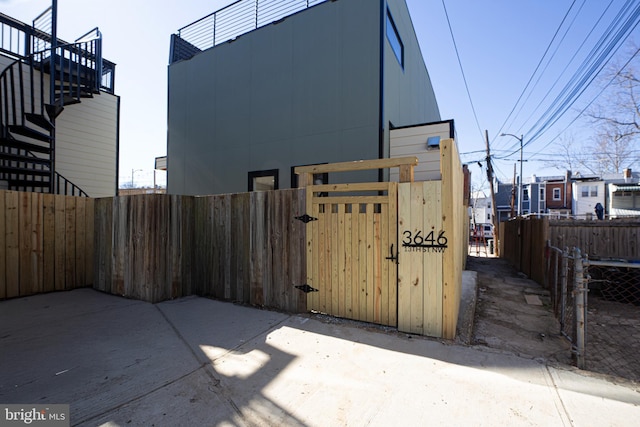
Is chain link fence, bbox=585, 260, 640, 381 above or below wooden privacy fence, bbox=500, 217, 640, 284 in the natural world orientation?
below

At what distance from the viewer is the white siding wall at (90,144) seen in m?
8.66

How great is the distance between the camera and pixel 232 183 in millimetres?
8289

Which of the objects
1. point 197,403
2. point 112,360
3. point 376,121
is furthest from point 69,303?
point 376,121

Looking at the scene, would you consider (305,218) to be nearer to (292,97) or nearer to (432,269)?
(432,269)

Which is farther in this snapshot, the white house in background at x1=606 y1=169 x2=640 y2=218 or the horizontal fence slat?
the white house in background at x1=606 y1=169 x2=640 y2=218

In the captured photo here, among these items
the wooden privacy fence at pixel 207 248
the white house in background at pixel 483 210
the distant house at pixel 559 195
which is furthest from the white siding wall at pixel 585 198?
the wooden privacy fence at pixel 207 248

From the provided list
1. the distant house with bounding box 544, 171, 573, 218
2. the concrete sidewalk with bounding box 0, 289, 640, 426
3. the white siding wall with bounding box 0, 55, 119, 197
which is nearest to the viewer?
the concrete sidewalk with bounding box 0, 289, 640, 426

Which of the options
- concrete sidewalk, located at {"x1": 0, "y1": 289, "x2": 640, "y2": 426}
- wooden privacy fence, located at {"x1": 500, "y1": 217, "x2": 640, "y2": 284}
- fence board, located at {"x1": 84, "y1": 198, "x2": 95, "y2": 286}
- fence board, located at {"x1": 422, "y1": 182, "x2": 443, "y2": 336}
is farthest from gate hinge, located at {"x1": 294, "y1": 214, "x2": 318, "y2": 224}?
wooden privacy fence, located at {"x1": 500, "y1": 217, "x2": 640, "y2": 284}

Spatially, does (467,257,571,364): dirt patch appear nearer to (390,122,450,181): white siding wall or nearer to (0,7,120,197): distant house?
(390,122,450,181): white siding wall

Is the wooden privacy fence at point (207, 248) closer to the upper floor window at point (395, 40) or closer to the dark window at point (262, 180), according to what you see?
the dark window at point (262, 180)

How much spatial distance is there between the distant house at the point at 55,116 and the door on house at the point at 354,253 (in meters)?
6.70

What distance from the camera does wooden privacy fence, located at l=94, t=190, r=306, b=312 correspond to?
439 centimetres

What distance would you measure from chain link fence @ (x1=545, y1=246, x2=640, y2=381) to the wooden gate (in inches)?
70.1

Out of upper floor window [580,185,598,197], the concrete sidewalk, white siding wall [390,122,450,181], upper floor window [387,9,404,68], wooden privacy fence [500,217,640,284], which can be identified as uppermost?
upper floor window [387,9,404,68]
